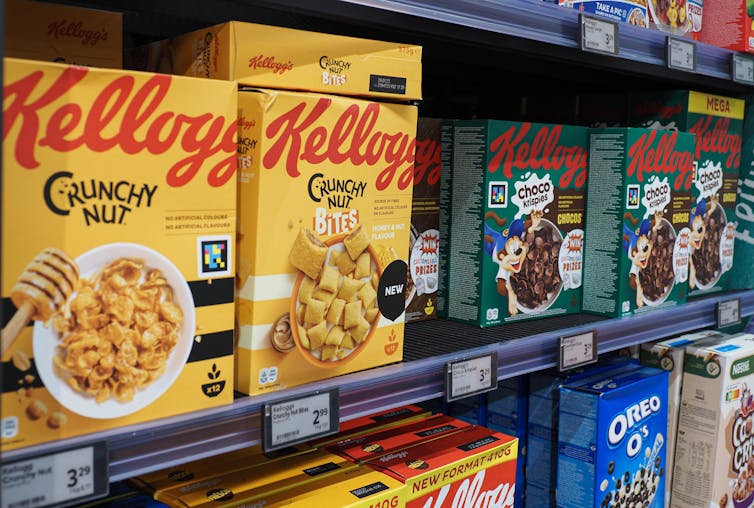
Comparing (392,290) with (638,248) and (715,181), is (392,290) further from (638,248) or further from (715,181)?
(715,181)

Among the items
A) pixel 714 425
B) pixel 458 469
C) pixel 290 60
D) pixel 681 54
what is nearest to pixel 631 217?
pixel 681 54

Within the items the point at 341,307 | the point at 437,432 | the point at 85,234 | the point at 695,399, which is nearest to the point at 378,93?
the point at 341,307

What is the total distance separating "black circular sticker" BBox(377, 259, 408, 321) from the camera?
45.5 inches

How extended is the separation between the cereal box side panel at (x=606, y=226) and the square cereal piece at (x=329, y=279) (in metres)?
0.80

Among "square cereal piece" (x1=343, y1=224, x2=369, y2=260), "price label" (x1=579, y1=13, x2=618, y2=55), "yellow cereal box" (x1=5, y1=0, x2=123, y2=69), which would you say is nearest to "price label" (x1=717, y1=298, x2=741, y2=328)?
"price label" (x1=579, y1=13, x2=618, y2=55)

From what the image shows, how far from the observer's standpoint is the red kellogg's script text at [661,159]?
1.63 meters

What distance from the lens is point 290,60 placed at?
3.33 feet

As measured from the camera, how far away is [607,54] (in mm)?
1445

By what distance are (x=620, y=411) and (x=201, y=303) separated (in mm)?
1059

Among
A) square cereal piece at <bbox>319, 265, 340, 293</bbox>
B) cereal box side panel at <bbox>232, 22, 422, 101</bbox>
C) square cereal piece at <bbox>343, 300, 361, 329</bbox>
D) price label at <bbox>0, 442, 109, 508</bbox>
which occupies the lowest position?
price label at <bbox>0, 442, 109, 508</bbox>

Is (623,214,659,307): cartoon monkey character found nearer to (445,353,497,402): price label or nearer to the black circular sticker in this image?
(445,353,497,402): price label

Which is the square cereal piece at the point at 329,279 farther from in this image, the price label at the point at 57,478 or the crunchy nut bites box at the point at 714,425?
the crunchy nut bites box at the point at 714,425

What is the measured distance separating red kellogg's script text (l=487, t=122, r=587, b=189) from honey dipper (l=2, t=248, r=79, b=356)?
2.81 feet

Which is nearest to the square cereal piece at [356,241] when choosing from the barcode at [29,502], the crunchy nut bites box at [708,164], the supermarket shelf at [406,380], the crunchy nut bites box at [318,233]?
the crunchy nut bites box at [318,233]
